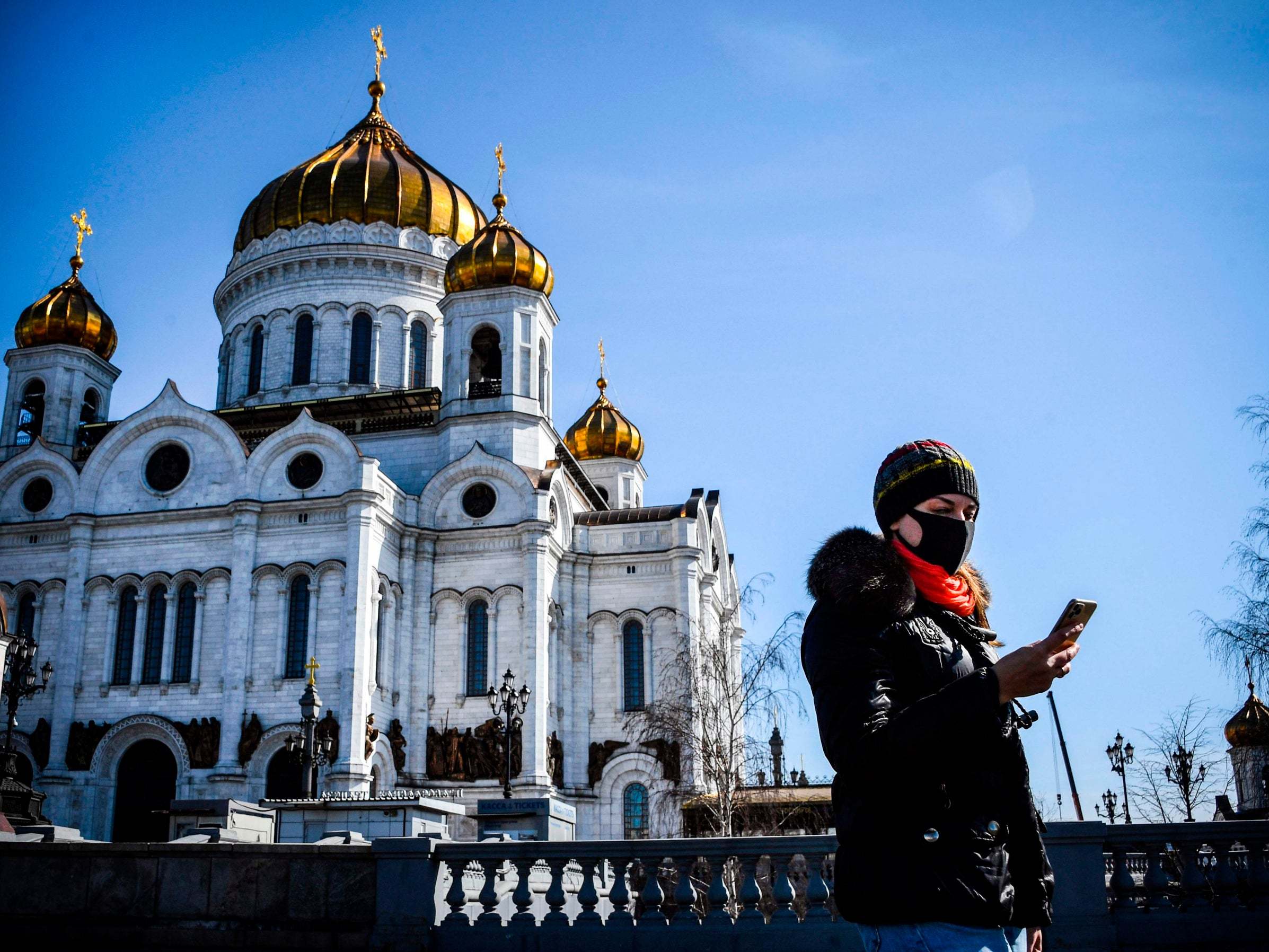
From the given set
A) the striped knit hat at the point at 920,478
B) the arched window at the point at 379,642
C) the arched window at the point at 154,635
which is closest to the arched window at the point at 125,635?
the arched window at the point at 154,635

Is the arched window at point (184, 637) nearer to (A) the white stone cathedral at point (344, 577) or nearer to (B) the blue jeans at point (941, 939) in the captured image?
(A) the white stone cathedral at point (344, 577)

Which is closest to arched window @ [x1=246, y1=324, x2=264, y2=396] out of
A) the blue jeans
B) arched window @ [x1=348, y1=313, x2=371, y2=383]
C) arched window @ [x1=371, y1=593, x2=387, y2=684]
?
arched window @ [x1=348, y1=313, x2=371, y2=383]

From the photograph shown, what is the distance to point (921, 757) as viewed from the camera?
9.44 ft

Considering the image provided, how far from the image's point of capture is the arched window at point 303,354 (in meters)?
36.7

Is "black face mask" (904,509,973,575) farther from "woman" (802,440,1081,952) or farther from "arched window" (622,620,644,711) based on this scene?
"arched window" (622,620,644,711)

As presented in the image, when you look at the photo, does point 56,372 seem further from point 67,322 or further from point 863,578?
point 863,578

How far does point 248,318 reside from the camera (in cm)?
3819

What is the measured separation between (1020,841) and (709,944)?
5.00 m

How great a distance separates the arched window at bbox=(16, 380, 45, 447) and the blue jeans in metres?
36.2

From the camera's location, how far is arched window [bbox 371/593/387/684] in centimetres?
2873

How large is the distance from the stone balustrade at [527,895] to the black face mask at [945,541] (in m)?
4.80

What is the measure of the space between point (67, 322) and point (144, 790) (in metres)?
14.2

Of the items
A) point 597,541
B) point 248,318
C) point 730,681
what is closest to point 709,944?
point 730,681

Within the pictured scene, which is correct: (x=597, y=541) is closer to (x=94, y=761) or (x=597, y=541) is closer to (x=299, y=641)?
(x=299, y=641)
